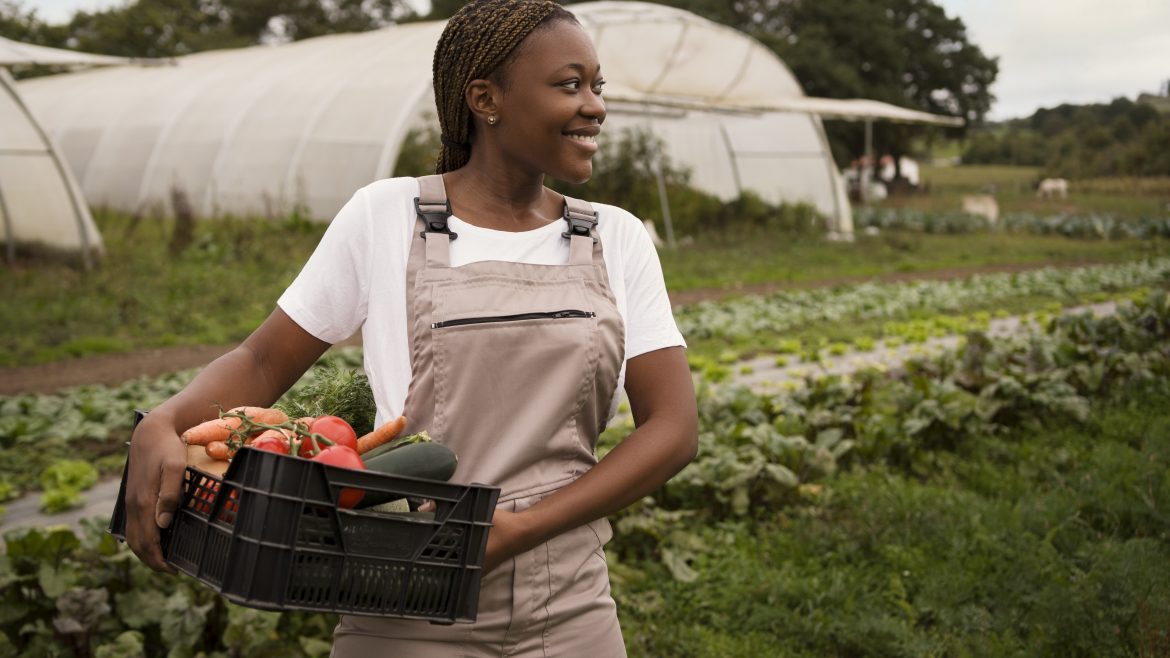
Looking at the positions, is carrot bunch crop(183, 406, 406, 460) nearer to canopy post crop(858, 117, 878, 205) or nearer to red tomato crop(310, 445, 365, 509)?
red tomato crop(310, 445, 365, 509)

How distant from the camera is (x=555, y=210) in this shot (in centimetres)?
195

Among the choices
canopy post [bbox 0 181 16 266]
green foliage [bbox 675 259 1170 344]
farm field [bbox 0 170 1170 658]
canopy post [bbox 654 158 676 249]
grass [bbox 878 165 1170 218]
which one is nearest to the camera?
farm field [bbox 0 170 1170 658]

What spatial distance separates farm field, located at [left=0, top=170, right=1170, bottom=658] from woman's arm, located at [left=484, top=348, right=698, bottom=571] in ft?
5.81

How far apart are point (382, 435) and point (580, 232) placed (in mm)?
484

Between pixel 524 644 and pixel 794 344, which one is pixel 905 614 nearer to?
pixel 524 644

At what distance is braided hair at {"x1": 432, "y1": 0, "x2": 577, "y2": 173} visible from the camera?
182 cm

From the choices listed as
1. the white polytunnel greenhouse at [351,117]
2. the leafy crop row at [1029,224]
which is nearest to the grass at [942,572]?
the white polytunnel greenhouse at [351,117]

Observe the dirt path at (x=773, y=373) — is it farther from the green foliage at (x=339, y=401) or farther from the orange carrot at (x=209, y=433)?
the orange carrot at (x=209, y=433)

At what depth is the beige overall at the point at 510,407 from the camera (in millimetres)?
1682

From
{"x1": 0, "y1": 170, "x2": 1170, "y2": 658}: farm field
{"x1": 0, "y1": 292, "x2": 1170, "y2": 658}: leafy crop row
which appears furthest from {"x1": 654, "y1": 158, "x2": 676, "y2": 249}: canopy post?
{"x1": 0, "y1": 292, "x2": 1170, "y2": 658}: leafy crop row

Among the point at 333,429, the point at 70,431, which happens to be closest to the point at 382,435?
the point at 333,429

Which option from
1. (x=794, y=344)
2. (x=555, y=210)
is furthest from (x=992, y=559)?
(x=794, y=344)

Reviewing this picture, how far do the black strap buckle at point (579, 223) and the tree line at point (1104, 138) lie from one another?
7.21 meters

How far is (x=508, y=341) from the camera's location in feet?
5.56
